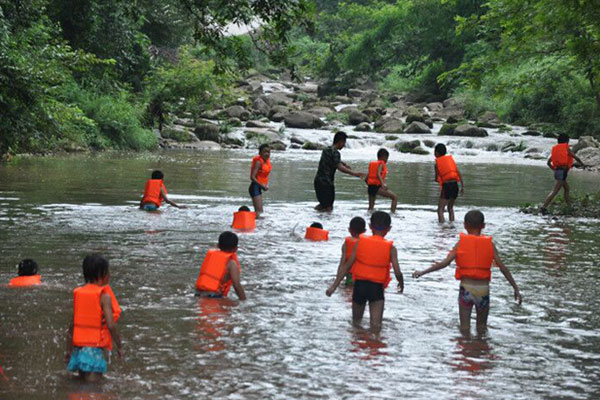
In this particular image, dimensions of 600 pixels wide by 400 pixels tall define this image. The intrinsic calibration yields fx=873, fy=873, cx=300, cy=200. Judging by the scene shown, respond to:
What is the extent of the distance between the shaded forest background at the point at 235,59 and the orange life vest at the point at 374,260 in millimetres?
5144

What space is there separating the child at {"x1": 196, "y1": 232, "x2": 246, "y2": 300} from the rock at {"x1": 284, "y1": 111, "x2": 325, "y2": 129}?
130ft

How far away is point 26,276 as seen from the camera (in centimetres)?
917

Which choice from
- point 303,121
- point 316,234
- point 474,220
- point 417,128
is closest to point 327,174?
point 316,234

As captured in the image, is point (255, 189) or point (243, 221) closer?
point (243, 221)

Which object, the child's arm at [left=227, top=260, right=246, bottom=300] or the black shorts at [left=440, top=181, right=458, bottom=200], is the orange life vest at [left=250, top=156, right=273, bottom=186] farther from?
the child's arm at [left=227, top=260, right=246, bottom=300]

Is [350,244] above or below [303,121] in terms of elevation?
below

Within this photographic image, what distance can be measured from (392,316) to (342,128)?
3997cm

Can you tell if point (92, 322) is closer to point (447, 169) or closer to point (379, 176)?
point (447, 169)

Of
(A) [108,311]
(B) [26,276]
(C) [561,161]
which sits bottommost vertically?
(B) [26,276]

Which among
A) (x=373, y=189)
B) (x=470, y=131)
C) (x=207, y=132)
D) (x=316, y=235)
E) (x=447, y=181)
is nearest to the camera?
(x=316, y=235)

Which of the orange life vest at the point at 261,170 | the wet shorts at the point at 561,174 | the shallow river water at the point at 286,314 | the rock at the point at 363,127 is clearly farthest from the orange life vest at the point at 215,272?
the rock at the point at 363,127

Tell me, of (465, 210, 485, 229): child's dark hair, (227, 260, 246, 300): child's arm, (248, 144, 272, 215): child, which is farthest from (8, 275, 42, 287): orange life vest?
(248, 144, 272, 215): child

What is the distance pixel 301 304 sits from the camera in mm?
8875

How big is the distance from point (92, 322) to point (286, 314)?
279cm
